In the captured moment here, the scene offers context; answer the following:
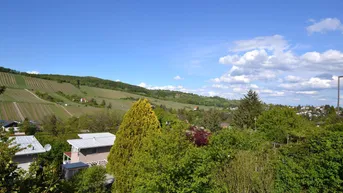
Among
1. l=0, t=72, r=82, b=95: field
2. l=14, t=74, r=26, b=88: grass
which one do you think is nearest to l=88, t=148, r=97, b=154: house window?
l=0, t=72, r=82, b=95: field

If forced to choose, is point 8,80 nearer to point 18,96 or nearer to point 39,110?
point 18,96

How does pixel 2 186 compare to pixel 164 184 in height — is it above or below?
above

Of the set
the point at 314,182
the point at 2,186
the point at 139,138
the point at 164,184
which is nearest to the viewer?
the point at 2,186

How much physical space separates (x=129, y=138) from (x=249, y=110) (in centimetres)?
2322

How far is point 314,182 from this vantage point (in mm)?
9062

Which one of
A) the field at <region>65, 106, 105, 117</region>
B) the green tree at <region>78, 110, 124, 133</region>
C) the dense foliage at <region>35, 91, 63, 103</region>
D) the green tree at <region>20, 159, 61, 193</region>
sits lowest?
the green tree at <region>78, 110, 124, 133</region>

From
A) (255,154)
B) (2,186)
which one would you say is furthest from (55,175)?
(255,154)

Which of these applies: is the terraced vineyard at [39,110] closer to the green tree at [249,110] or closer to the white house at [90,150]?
the white house at [90,150]

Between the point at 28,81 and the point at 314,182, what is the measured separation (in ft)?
277

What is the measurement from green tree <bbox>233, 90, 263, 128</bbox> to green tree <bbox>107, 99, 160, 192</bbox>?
21255mm

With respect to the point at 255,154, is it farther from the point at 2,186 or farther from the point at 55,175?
the point at 2,186

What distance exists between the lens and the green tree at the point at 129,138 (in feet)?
32.8

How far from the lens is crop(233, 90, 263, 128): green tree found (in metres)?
29.1

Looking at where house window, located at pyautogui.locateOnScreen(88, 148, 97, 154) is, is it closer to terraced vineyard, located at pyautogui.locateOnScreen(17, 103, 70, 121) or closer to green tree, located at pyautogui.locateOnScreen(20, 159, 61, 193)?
green tree, located at pyautogui.locateOnScreen(20, 159, 61, 193)
